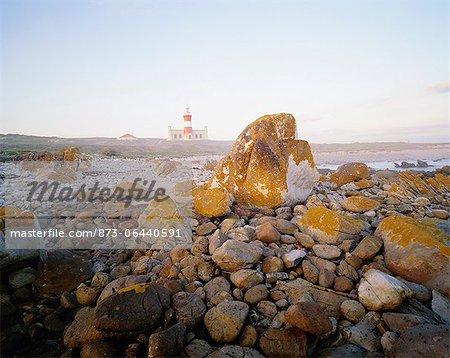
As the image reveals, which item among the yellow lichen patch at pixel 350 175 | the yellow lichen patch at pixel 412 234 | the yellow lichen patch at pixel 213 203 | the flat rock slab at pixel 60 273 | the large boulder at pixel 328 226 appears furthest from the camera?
the yellow lichen patch at pixel 350 175

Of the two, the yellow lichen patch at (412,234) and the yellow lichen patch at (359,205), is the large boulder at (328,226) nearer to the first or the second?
the yellow lichen patch at (412,234)

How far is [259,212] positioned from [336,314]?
10.3ft

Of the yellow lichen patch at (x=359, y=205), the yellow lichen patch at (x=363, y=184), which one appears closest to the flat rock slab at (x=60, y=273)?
the yellow lichen patch at (x=359, y=205)

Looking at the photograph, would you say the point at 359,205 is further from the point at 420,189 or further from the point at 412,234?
the point at 420,189

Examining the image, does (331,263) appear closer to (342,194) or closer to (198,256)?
(198,256)

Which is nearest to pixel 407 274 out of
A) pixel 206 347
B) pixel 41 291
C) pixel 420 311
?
pixel 420 311

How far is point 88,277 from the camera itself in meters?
4.52

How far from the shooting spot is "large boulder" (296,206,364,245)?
16.0 ft

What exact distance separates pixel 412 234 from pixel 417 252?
1.12 feet

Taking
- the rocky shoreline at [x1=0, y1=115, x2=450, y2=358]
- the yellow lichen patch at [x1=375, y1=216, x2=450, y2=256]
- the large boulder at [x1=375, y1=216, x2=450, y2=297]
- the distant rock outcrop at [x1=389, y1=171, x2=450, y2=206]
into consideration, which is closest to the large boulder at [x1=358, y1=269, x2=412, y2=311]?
the rocky shoreline at [x1=0, y1=115, x2=450, y2=358]

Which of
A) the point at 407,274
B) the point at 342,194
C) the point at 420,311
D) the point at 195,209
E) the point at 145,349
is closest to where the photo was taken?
→ the point at 145,349

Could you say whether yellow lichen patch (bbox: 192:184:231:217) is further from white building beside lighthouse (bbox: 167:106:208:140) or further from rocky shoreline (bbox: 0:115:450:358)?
white building beside lighthouse (bbox: 167:106:208:140)

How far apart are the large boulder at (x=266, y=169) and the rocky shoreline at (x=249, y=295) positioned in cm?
155

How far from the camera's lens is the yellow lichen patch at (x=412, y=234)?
407 cm
